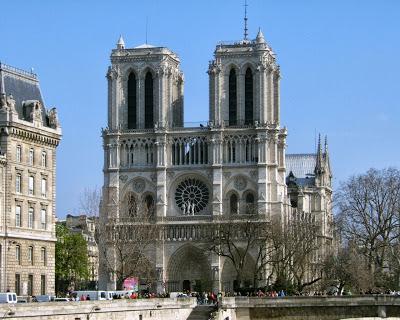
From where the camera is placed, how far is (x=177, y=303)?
95062mm

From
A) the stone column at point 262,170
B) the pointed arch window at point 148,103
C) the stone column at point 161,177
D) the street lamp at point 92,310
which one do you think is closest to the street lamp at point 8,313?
the street lamp at point 92,310

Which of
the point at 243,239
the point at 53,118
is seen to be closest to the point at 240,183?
the point at 243,239

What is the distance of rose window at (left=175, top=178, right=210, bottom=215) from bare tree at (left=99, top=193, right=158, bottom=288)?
3476 mm

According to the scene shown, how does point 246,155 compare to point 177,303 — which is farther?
point 246,155

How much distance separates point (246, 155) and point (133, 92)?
1658 centimetres

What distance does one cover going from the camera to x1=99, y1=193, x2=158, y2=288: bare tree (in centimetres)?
13062

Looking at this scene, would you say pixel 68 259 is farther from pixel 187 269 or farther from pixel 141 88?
pixel 141 88

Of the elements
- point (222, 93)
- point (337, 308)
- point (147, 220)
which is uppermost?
point (222, 93)

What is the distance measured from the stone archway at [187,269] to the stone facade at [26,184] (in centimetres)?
5107

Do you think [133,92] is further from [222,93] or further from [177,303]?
[177,303]

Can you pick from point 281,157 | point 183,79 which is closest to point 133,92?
point 183,79

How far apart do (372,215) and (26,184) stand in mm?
35609

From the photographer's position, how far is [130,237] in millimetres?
137250

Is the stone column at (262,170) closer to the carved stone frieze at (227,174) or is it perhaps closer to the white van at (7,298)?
the carved stone frieze at (227,174)
